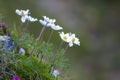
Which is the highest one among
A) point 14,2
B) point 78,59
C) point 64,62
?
point 14,2

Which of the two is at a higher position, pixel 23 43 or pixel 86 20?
pixel 86 20

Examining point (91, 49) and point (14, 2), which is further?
point (91, 49)

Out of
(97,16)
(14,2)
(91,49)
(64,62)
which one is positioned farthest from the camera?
(97,16)

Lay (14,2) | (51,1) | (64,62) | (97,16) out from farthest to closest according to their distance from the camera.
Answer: (97,16) → (51,1) → (14,2) → (64,62)

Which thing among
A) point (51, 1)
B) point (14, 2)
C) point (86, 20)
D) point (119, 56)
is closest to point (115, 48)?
point (119, 56)

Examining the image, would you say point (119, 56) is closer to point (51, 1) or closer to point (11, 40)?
point (51, 1)

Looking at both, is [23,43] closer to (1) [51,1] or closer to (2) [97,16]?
(1) [51,1]
